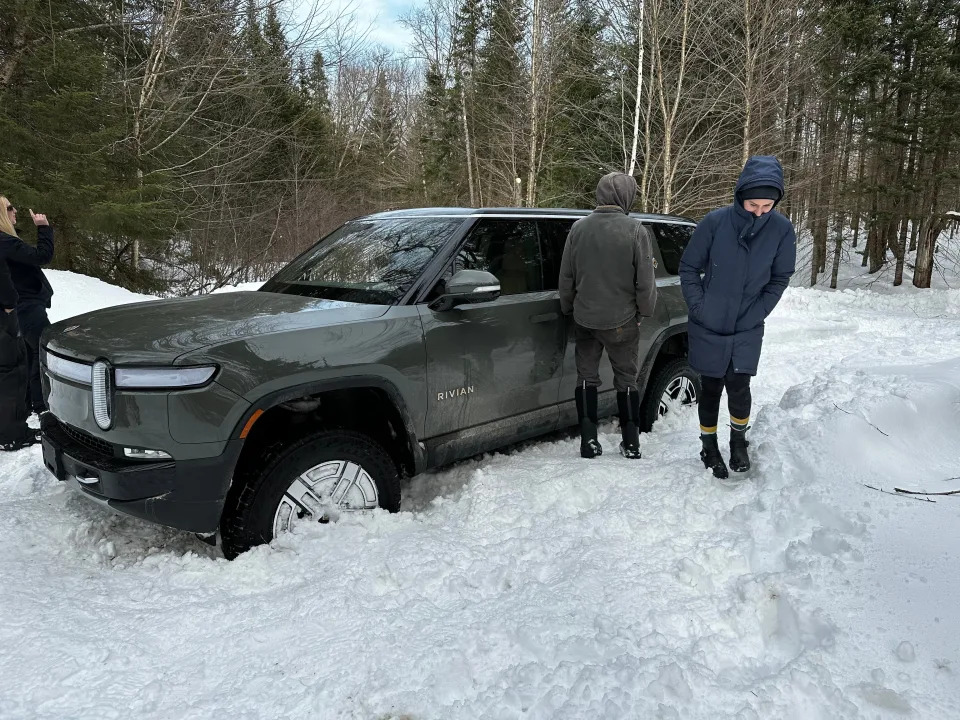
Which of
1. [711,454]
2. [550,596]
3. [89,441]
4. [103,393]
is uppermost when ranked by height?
[103,393]

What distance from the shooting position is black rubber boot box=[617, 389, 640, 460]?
4.05 metres

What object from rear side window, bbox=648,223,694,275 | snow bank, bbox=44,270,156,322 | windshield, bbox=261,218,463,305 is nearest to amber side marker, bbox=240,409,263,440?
windshield, bbox=261,218,463,305

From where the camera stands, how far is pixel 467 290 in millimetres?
3088

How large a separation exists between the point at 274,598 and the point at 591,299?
2405mm

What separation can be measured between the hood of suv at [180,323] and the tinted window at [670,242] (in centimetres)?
258

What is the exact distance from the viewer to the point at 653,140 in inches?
629

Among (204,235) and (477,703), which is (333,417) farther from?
(204,235)

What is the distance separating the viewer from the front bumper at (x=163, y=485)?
8.14 ft

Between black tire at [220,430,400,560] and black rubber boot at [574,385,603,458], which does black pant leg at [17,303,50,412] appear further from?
black rubber boot at [574,385,603,458]

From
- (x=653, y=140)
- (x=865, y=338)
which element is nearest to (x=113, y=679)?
(x=865, y=338)

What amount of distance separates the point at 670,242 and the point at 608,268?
1326 millimetres

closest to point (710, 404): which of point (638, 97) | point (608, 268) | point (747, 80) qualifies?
point (608, 268)

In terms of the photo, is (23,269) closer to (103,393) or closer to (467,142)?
(103,393)

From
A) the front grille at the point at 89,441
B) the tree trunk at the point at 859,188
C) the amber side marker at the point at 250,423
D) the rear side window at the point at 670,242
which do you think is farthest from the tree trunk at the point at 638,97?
the front grille at the point at 89,441
